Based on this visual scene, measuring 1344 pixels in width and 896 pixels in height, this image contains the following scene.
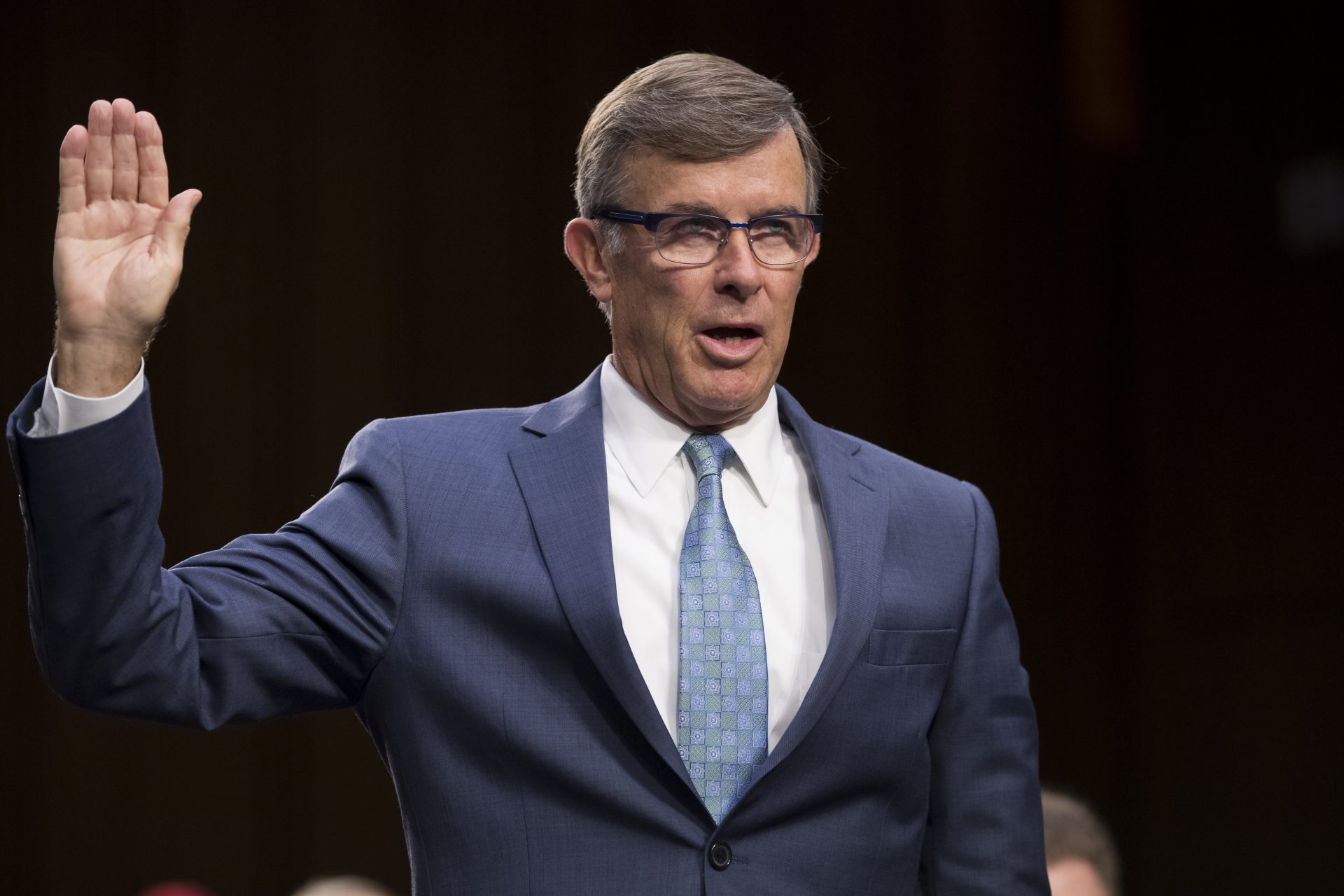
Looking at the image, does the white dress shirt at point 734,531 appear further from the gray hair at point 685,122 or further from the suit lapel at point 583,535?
the gray hair at point 685,122

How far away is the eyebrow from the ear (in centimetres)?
14

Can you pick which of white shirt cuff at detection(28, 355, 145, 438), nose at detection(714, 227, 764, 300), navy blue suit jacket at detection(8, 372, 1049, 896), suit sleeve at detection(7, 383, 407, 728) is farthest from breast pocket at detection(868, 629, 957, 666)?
white shirt cuff at detection(28, 355, 145, 438)

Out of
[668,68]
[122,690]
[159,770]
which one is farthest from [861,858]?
[159,770]

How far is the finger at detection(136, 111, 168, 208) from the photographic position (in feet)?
4.42

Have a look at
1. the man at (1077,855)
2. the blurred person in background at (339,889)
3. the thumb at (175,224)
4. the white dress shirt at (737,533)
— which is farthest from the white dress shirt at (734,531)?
the blurred person in background at (339,889)

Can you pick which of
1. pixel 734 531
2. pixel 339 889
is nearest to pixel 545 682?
pixel 734 531

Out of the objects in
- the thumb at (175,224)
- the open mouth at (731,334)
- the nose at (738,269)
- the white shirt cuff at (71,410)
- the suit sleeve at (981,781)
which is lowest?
the suit sleeve at (981,781)

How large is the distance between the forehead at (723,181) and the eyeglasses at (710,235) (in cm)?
1

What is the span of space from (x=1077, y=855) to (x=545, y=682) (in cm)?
124

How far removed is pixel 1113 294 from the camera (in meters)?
3.96

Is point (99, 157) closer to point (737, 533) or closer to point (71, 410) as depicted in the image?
point (71, 410)

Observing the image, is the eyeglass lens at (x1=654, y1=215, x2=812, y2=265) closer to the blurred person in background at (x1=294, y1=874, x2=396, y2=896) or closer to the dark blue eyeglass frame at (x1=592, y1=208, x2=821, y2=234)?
the dark blue eyeglass frame at (x1=592, y1=208, x2=821, y2=234)

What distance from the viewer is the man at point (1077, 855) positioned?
2443 mm

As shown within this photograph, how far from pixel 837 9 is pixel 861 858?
8.95 feet
